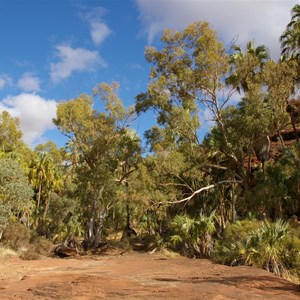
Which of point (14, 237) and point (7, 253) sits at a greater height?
point (14, 237)

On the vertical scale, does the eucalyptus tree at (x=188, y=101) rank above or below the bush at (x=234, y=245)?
above

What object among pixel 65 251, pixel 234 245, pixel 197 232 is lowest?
pixel 65 251

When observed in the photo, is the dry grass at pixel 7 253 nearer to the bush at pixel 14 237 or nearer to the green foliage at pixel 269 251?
the bush at pixel 14 237

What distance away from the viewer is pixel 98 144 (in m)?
27.9

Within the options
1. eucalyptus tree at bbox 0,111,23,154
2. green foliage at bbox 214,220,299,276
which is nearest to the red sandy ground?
green foliage at bbox 214,220,299,276

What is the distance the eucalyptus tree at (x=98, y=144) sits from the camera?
90.1 feet

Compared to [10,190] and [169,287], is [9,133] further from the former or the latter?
[169,287]

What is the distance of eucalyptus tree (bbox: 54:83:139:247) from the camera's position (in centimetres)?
2745

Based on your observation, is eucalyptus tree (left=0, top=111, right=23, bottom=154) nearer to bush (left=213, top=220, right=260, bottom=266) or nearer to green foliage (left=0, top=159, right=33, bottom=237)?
green foliage (left=0, top=159, right=33, bottom=237)

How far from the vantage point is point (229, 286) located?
396 inches

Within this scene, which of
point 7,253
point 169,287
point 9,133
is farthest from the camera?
point 9,133

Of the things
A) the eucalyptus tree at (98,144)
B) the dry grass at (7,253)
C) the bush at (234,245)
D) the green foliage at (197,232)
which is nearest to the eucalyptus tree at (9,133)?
the eucalyptus tree at (98,144)

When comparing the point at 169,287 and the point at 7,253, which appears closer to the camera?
the point at 169,287

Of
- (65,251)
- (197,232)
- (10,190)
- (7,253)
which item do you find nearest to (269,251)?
(197,232)
